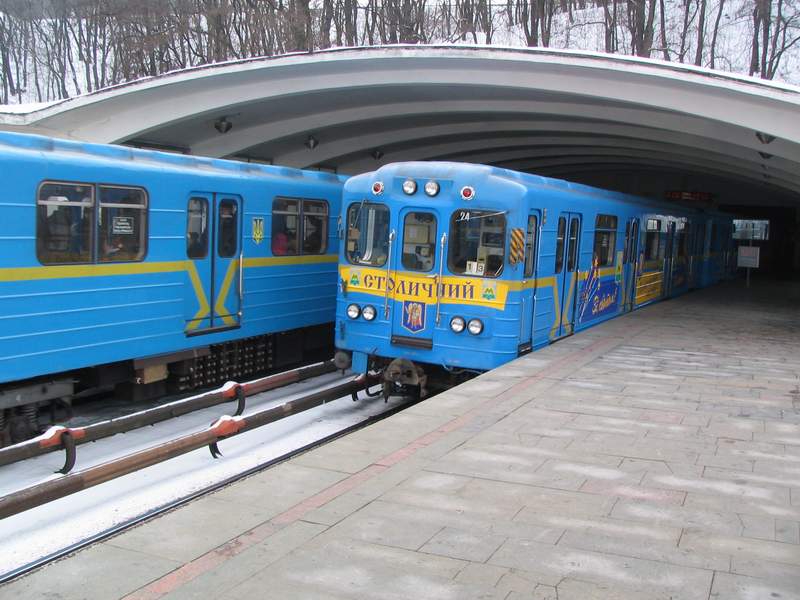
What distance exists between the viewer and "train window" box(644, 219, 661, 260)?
51.8ft

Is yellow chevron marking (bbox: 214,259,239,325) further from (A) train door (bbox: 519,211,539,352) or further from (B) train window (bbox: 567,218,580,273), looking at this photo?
(B) train window (bbox: 567,218,580,273)

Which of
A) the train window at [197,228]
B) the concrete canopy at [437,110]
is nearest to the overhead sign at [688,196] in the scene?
the concrete canopy at [437,110]

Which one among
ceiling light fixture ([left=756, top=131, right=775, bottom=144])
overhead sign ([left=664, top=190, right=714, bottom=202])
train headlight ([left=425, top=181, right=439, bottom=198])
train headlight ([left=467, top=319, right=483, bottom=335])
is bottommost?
train headlight ([left=467, top=319, right=483, bottom=335])

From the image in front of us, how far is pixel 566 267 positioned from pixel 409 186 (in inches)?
114

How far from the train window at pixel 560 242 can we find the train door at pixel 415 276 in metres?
2.10

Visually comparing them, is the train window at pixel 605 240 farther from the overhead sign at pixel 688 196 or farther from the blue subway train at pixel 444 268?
the overhead sign at pixel 688 196

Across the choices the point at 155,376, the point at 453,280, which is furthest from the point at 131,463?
the point at 453,280

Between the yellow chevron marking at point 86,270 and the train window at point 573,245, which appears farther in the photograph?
the train window at point 573,245

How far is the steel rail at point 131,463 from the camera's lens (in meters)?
5.07

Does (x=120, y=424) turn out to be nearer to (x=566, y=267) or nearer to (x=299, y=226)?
(x=299, y=226)

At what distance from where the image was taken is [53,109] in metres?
17.2

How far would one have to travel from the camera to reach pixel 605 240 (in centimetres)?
1271

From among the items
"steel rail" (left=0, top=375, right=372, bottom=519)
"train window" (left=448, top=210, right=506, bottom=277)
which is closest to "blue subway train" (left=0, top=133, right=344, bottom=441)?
"steel rail" (left=0, top=375, right=372, bottom=519)

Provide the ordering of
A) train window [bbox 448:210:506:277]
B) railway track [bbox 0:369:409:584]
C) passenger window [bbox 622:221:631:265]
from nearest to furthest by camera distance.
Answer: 1. railway track [bbox 0:369:409:584]
2. train window [bbox 448:210:506:277]
3. passenger window [bbox 622:221:631:265]
